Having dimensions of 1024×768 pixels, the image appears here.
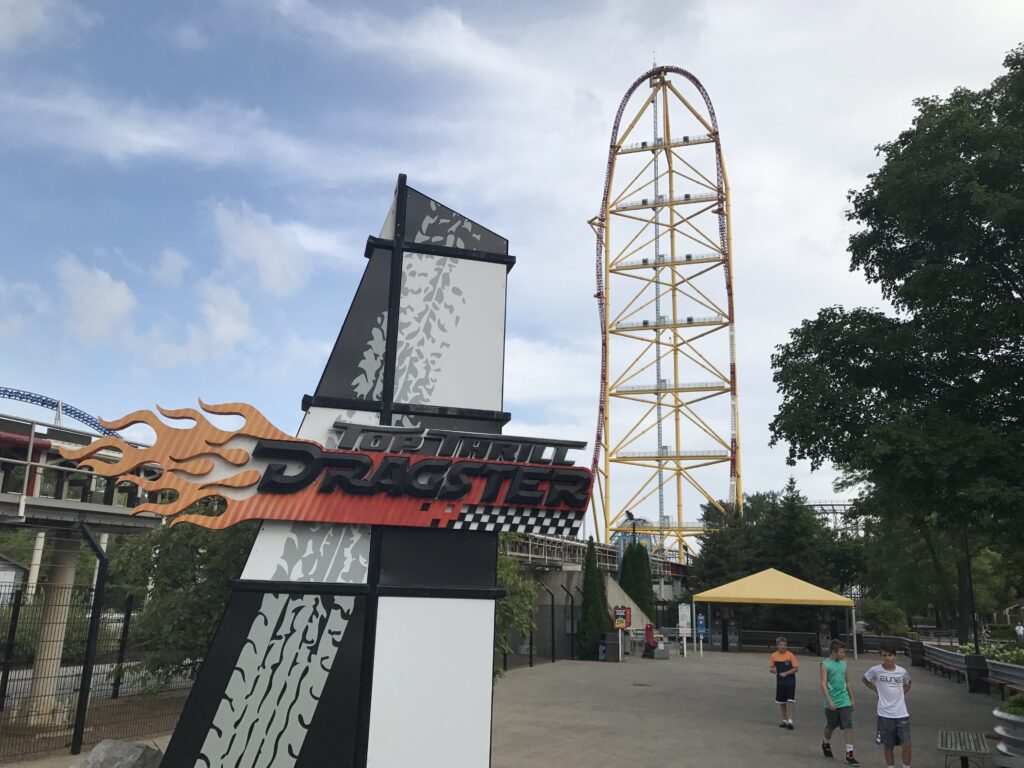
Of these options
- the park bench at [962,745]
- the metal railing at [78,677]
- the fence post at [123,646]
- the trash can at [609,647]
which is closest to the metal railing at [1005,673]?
the park bench at [962,745]

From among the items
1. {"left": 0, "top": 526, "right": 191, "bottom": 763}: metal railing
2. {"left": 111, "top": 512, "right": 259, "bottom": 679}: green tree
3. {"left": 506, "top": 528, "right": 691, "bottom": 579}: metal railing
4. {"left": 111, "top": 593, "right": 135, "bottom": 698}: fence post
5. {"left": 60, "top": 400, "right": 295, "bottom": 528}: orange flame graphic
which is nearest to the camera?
{"left": 60, "top": 400, "right": 295, "bottom": 528}: orange flame graphic

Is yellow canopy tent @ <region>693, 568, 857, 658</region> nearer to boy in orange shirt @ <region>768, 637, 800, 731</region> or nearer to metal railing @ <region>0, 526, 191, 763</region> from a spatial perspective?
boy in orange shirt @ <region>768, 637, 800, 731</region>

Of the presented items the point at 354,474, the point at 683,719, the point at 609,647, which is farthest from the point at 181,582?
the point at 609,647

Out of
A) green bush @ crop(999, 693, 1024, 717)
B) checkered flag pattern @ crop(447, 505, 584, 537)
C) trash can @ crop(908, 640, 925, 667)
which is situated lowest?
trash can @ crop(908, 640, 925, 667)

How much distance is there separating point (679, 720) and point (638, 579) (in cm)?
2061

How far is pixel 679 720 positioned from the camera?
13297 millimetres

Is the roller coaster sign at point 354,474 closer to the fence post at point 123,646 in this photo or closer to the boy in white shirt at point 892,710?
Result: the boy in white shirt at point 892,710

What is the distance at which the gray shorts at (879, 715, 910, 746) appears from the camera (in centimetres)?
909

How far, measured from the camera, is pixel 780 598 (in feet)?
77.7

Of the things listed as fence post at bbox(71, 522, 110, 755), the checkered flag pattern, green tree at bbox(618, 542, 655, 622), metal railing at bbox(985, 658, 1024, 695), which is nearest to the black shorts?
metal railing at bbox(985, 658, 1024, 695)

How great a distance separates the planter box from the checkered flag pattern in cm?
583

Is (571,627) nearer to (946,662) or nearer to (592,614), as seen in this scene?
(592,614)

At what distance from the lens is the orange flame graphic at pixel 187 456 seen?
7.02 meters

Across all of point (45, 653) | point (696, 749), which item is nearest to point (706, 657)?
point (696, 749)
